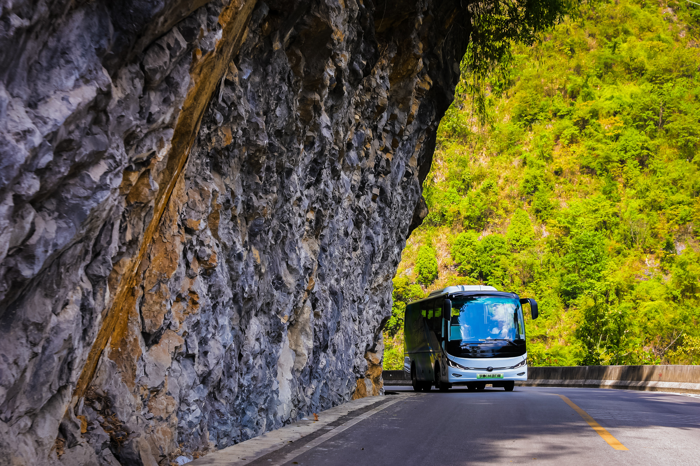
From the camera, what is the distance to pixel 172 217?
292 inches

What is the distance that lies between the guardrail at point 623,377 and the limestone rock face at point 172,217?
11992 millimetres

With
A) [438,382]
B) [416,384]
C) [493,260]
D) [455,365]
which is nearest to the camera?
[455,365]

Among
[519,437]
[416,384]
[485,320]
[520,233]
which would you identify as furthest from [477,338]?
[520,233]

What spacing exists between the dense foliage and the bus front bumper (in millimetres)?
38288

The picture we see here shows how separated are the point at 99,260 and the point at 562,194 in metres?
80.6

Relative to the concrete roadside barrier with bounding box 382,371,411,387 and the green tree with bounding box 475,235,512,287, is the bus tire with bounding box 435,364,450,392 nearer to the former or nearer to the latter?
the concrete roadside barrier with bounding box 382,371,411,387

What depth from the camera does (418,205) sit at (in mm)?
26344

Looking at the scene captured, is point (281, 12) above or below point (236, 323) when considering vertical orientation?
above

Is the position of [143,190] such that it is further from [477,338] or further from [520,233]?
[520,233]

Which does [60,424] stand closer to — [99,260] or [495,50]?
[99,260]

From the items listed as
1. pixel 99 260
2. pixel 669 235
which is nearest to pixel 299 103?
pixel 99 260

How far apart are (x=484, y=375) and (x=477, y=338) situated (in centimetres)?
120

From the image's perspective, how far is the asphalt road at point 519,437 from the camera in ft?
23.0

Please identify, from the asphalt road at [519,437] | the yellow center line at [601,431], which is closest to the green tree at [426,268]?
the asphalt road at [519,437]
